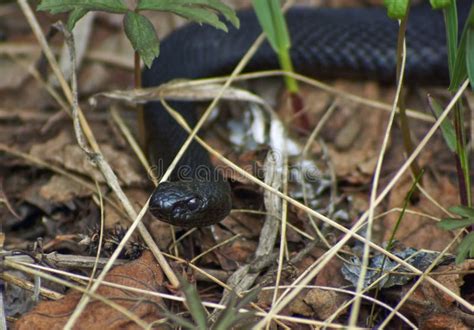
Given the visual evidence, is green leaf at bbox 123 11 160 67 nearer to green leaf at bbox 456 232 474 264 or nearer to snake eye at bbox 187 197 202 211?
snake eye at bbox 187 197 202 211

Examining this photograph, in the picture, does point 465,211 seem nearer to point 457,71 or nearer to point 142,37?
point 457,71

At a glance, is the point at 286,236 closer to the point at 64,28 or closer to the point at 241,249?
the point at 241,249

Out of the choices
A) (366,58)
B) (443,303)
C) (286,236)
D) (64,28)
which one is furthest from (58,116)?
(443,303)

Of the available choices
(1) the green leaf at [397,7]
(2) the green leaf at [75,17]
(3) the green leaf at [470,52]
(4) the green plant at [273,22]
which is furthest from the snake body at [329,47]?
(1) the green leaf at [397,7]

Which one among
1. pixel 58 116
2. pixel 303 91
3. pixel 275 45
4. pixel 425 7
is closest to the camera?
pixel 275 45

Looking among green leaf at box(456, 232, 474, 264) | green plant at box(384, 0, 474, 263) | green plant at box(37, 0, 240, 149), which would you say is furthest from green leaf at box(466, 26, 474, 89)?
green plant at box(37, 0, 240, 149)

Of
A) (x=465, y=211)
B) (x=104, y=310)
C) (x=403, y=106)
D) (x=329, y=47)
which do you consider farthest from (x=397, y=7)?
(x=329, y=47)
